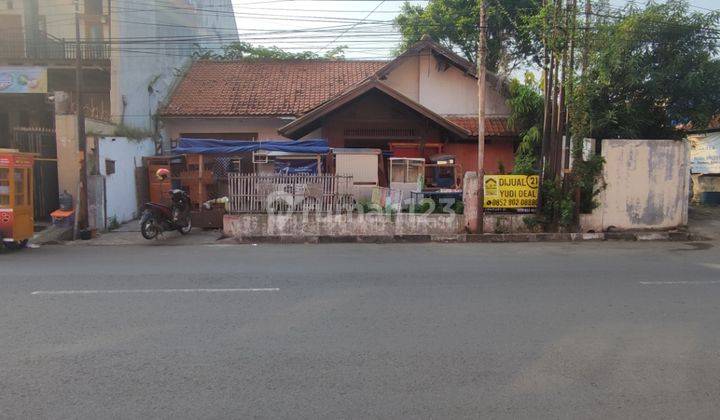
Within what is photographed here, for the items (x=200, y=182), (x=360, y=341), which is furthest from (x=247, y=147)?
(x=360, y=341)

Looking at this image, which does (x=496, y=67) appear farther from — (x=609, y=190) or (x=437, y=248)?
(x=437, y=248)

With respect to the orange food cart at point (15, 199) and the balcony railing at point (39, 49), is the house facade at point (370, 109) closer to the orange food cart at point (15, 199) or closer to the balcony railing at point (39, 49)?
the balcony railing at point (39, 49)

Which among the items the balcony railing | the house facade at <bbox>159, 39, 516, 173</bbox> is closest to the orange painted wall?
the house facade at <bbox>159, 39, 516, 173</bbox>

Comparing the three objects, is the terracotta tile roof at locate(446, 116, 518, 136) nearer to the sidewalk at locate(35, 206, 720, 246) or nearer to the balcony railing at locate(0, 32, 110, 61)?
the sidewalk at locate(35, 206, 720, 246)

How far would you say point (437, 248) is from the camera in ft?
37.6

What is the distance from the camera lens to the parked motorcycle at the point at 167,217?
1241cm

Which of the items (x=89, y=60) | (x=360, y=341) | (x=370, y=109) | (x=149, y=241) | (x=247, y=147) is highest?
(x=89, y=60)

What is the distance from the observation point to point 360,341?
496cm

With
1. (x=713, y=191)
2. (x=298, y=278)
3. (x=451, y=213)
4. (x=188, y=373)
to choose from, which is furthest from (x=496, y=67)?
(x=188, y=373)

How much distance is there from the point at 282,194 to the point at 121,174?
5.26 m

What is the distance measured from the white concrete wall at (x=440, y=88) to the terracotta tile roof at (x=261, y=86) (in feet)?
7.93

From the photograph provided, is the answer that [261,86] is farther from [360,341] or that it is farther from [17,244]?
[360,341]

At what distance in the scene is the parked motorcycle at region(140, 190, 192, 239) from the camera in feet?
40.7

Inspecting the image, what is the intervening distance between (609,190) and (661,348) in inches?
369
